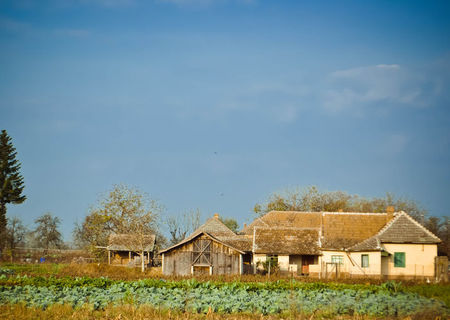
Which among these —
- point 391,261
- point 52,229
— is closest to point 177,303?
point 391,261

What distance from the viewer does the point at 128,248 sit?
54344 millimetres

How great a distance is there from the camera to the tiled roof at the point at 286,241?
1735 inches

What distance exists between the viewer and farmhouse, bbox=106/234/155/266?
5409 centimetres

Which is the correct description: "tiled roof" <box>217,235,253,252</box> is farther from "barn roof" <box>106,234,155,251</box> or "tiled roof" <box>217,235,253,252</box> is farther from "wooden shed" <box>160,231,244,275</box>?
"barn roof" <box>106,234,155,251</box>

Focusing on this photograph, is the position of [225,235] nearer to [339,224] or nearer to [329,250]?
[339,224]

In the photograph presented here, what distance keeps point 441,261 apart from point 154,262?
30550 millimetres

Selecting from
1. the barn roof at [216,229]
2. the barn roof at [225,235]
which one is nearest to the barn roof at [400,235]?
the barn roof at [225,235]

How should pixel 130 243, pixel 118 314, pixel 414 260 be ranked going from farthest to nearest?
1. pixel 130 243
2. pixel 414 260
3. pixel 118 314

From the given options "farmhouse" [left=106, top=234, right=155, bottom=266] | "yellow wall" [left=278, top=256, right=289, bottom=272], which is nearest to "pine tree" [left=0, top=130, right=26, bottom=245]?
"farmhouse" [left=106, top=234, right=155, bottom=266]

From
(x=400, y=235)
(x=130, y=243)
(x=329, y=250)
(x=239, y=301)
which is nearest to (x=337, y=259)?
(x=329, y=250)

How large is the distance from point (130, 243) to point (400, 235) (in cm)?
2778

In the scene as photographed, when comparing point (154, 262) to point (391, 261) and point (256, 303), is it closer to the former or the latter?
point (391, 261)

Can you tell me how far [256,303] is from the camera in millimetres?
18641

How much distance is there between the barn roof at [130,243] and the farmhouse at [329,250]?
1092cm
